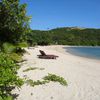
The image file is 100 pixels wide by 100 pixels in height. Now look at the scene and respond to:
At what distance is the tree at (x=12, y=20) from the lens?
16.0 meters

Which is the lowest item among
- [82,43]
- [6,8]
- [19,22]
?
[82,43]

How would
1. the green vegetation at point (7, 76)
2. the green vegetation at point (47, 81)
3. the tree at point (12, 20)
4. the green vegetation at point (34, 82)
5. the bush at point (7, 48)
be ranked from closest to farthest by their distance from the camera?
the green vegetation at point (7, 76) → the green vegetation at point (34, 82) → the green vegetation at point (47, 81) → the bush at point (7, 48) → the tree at point (12, 20)

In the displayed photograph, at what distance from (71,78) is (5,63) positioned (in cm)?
445

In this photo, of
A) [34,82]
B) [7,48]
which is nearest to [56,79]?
[34,82]

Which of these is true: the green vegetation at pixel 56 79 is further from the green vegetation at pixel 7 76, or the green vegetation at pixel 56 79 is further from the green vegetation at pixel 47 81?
the green vegetation at pixel 7 76

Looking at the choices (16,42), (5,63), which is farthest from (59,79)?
(16,42)

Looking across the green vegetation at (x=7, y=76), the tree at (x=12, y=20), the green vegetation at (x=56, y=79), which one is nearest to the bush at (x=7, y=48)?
the tree at (x=12, y=20)

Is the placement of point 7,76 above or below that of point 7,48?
below

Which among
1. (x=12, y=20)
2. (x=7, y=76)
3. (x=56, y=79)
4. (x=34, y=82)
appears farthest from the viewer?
(x=12, y=20)

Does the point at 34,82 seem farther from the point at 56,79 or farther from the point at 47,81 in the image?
the point at 56,79

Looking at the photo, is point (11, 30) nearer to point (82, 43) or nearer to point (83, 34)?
point (82, 43)

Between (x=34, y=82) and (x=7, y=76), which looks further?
(x=34, y=82)

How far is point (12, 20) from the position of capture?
53.5 ft

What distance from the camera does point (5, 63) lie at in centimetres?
738
